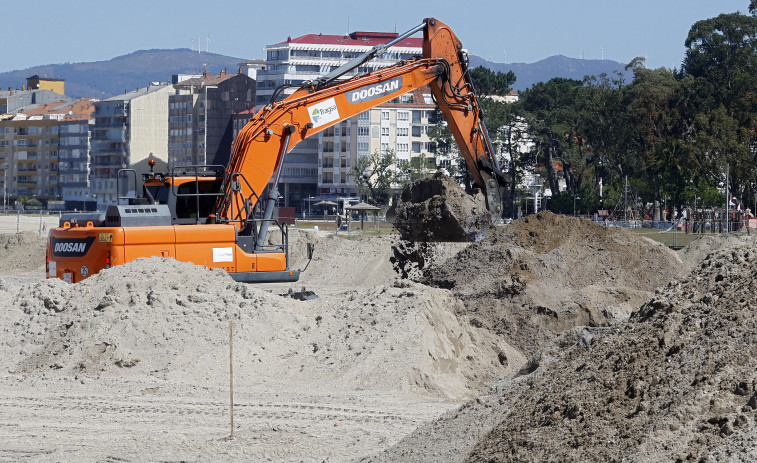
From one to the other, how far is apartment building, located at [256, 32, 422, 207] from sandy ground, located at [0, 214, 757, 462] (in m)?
82.4

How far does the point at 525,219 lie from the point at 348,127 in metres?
86.2

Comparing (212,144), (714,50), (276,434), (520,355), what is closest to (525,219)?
(520,355)

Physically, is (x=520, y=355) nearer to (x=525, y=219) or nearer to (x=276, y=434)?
(x=276, y=434)

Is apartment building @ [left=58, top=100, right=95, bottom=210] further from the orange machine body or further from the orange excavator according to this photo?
the orange machine body

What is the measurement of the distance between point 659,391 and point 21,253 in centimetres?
3487

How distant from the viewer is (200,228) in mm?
17828

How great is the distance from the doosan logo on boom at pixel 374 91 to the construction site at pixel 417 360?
3.42 meters

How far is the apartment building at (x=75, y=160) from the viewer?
130750 millimetres

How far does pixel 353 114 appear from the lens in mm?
21016

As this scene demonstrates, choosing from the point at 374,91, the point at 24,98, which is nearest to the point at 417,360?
the point at 374,91

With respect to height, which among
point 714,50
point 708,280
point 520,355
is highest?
point 714,50

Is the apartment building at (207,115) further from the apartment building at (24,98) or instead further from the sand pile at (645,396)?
the sand pile at (645,396)

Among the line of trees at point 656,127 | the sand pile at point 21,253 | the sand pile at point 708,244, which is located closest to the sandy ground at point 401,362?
the sand pile at point 708,244

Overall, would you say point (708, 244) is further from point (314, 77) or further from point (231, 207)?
point (314, 77)
